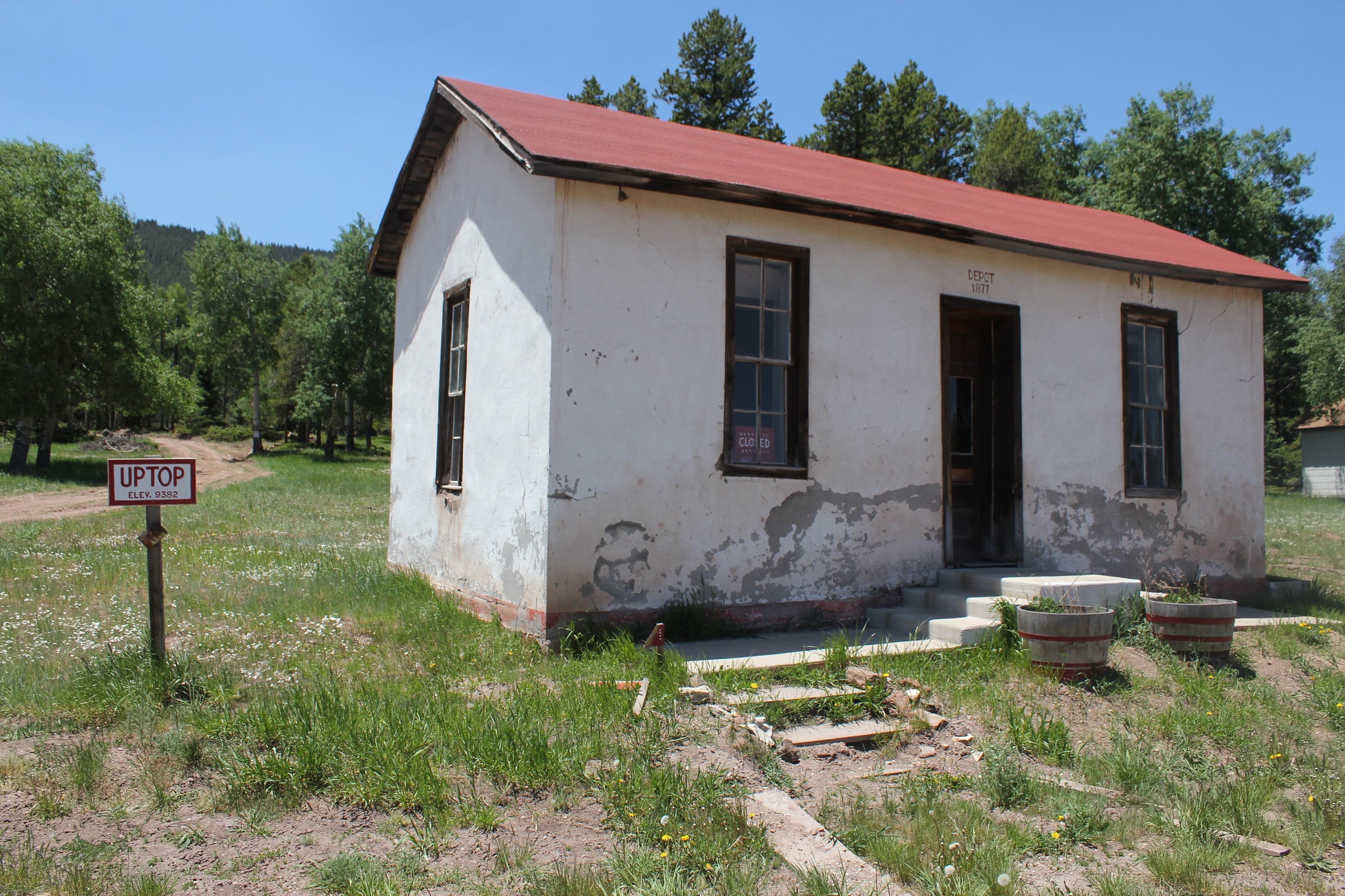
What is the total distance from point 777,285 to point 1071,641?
3.99 meters

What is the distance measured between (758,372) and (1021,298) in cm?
336

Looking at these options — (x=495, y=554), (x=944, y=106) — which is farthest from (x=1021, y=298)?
(x=944, y=106)

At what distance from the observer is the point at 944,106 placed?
36.1m

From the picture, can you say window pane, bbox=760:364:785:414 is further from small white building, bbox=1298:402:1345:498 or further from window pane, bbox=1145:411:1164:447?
small white building, bbox=1298:402:1345:498

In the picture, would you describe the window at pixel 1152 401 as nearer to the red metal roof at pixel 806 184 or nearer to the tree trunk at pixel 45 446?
the red metal roof at pixel 806 184

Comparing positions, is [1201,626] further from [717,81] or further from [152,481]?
[717,81]

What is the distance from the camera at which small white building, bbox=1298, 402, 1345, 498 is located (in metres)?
39.0

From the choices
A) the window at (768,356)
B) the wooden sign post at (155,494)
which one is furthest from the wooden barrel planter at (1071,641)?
the wooden sign post at (155,494)

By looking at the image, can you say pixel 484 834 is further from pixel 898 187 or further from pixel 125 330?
pixel 125 330

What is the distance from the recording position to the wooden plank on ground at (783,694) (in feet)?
18.4

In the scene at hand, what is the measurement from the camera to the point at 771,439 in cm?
830

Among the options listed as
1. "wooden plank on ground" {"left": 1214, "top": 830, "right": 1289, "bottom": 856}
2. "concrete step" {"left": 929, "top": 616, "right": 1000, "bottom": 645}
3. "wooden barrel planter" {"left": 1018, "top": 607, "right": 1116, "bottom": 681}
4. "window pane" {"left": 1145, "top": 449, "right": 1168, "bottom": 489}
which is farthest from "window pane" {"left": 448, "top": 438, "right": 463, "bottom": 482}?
"window pane" {"left": 1145, "top": 449, "right": 1168, "bottom": 489}

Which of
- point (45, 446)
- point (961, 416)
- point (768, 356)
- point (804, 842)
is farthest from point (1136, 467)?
point (45, 446)

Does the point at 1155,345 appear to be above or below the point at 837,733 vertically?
above
